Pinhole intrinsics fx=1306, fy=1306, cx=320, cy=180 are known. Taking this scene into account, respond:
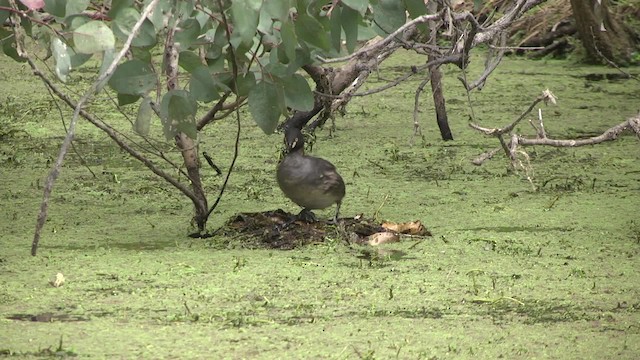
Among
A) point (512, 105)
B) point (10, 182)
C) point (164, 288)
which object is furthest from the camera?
point (512, 105)

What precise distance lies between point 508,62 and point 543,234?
12.1ft

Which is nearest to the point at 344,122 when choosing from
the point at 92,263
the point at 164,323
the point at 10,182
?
the point at 10,182

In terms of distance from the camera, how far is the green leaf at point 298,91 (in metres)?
2.67

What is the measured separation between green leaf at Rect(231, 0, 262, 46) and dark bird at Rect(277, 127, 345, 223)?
1.45m

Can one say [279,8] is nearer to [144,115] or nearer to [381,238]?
[144,115]

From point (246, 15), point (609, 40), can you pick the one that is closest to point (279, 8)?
point (246, 15)

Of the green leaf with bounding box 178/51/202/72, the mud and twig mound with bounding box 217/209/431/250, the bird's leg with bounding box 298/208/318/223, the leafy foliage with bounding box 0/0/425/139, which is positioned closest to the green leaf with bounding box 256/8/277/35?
the leafy foliage with bounding box 0/0/425/139

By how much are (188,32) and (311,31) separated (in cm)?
32

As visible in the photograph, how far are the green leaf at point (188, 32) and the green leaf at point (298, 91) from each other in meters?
0.20

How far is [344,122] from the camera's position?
5582mm

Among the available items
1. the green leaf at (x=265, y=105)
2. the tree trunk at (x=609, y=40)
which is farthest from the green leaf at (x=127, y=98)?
the tree trunk at (x=609, y=40)

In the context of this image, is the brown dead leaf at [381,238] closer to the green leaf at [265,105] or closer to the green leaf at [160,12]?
the green leaf at [265,105]

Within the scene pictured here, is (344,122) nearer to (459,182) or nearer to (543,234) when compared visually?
(459,182)

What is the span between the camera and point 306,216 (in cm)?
361
